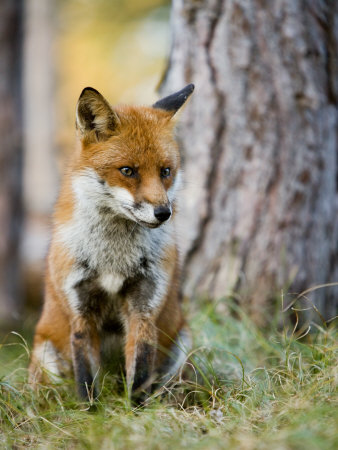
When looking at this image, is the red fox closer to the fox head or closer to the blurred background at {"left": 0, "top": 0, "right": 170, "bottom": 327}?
the fox head

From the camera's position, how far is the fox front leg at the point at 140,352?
3951 mm

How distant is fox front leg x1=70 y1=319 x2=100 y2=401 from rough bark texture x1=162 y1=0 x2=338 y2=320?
2.26 meters

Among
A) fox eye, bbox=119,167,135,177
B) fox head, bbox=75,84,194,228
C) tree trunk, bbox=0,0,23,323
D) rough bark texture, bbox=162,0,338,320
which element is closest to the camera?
fox head, bbox=75,84,194,228

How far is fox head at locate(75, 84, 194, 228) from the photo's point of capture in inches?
146

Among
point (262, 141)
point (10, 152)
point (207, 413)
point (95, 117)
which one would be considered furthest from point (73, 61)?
point (207, 413)

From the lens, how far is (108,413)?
3744 millimetres

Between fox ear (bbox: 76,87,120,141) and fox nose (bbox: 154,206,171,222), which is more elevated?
fox ear (bbox: 76,87,120,141)

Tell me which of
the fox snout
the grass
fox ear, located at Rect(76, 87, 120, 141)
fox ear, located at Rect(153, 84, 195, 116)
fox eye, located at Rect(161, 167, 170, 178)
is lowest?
the grass

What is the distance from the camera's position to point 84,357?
13.2ft

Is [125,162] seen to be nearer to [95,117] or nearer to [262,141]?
[95,117]

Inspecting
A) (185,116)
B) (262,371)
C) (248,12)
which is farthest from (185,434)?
(248,12)

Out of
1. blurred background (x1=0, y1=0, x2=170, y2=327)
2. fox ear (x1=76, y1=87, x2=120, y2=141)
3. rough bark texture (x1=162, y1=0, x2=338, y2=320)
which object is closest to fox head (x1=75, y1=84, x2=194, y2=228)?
fox ear (x1=76, y1=87, x2=120, y2=141)

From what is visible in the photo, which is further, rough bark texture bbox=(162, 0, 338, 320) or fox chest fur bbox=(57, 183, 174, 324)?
rough bark texture bbox=(162, 0, 338, 320)

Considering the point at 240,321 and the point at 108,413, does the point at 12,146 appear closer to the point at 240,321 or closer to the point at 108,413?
the point at 240,321
